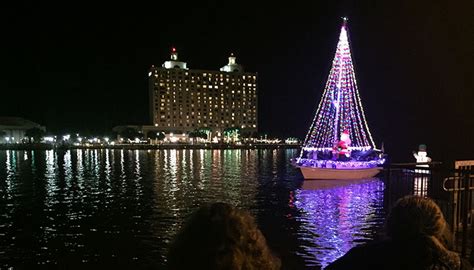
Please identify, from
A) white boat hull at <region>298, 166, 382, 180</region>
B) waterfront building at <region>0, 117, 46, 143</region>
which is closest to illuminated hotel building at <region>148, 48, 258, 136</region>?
waterfront building at <region>0, 117, 46, 143</region>

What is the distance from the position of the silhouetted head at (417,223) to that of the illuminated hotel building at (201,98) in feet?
493

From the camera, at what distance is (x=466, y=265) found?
2.59 meters

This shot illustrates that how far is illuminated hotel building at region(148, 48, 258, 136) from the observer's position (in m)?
155

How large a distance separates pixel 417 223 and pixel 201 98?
159934 millimetres

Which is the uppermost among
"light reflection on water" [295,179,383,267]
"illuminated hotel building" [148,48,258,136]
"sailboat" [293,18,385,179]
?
"illuminated hotel building" [148,48,258,136]

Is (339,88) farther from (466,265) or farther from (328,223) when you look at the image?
(466,265)

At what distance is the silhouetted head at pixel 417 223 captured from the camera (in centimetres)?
262

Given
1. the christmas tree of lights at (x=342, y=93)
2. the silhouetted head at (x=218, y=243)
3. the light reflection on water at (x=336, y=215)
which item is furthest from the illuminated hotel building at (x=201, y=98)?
the silhouetted head at (x=218, y=243)

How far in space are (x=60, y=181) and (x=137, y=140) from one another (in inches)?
4326

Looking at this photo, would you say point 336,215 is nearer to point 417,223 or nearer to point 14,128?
point 417,223

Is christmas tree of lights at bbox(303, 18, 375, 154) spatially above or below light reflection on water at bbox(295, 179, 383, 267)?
above

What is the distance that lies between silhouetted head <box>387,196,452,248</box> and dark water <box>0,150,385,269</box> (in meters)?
7.55

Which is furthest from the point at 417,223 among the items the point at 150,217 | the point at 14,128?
the point at 14,128

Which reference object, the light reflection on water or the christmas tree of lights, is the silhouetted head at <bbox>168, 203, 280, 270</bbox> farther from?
the christmas tree of lights
